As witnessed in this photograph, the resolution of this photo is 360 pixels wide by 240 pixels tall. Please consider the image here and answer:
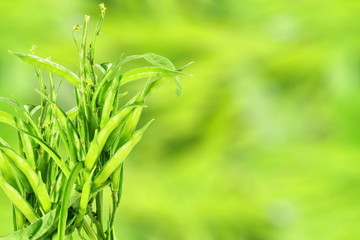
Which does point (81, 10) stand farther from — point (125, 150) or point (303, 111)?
point (125, 150)

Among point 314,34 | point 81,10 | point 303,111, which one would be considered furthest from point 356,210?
point 81,10

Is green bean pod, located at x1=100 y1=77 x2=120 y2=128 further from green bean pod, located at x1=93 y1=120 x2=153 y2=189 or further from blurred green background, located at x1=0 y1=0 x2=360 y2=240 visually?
blurred green background, located at x1=0 y1=0 x2=360 y2=240

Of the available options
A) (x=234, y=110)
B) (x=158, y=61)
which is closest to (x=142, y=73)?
(x=158, y=61)

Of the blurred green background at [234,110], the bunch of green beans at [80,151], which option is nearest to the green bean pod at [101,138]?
the bunch of green beans at [80,151]

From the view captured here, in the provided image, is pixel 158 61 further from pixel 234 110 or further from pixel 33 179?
pixel 234 110

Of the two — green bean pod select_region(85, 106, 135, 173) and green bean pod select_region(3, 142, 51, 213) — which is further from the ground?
green bean pod select_region(85, 106, 135, 173)

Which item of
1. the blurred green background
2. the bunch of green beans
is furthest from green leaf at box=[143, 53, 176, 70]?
the blurred green background
